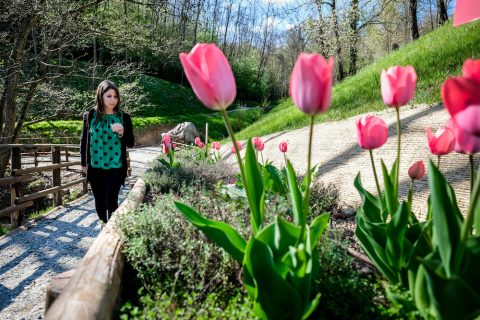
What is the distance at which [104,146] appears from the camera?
3.27 metres

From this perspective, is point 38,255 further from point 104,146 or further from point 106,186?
point 104,146

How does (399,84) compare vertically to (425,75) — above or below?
below

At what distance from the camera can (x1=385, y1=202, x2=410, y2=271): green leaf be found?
1.12 m

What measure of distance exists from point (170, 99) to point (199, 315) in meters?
29.4

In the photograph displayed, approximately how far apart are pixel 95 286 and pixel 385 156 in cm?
296

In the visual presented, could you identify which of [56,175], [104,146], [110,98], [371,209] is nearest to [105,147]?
[104,146]

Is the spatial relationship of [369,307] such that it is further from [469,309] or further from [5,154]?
Answer: [5,154]

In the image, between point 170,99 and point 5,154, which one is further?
point 170,99

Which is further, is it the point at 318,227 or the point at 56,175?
the point at 56,175

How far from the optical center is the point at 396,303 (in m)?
1.12

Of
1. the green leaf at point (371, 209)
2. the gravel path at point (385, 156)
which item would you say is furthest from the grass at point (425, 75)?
the green leaf at point (371, 209)

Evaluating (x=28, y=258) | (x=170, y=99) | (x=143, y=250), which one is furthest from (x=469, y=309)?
(x=170, y=99)

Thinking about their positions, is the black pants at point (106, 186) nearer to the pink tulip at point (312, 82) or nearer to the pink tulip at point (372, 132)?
the pink tulip at point (372, 132)

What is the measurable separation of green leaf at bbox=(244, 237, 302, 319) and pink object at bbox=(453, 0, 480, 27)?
4.92 ft
